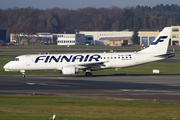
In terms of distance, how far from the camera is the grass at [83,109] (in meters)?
18.2

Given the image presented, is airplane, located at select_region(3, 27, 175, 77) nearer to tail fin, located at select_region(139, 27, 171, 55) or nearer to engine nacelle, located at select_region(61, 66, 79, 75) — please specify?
tail fin, located at select_region(139, 27, 171, 55)

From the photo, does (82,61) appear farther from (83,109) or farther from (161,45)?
(83,109)

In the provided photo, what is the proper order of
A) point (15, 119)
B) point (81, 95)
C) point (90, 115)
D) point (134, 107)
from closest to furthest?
point (15, 119) < point (90, 115) < point (134, 107) < point (81, 95)

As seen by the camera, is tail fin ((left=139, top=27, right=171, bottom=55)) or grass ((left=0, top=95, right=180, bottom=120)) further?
tail fin ((left=139, top=27, right=171, bottom=55))

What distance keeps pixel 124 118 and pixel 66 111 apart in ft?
13.5

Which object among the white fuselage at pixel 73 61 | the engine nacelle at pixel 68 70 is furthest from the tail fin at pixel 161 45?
the engine nacelle at pixel 68 70

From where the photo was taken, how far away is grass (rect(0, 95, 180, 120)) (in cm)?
1816

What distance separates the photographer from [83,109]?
20938 millimetres

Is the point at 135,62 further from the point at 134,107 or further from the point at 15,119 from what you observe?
the point at 15,119

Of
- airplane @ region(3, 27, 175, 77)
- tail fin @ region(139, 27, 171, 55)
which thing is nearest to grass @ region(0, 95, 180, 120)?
airplane @ region(3, 27, 175, 77)

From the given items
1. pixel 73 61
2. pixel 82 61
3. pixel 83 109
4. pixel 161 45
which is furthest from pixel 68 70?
pixel 83 109

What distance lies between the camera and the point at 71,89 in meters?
31.7

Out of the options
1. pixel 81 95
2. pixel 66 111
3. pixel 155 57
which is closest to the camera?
pixel 66 111

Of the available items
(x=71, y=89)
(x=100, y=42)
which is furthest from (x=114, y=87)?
(x=100, y=42)
